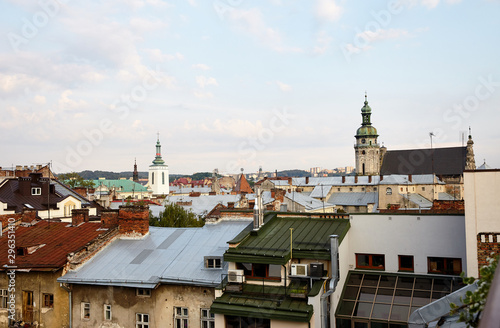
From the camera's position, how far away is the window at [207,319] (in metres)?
14.8

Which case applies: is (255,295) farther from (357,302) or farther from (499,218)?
(499,218)

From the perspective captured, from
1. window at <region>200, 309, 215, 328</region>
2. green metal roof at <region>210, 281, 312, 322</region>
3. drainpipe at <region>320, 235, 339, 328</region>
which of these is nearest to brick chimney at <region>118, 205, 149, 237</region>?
window at <region>200, 309, 215, 328</region>

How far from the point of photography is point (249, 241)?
15422 mm

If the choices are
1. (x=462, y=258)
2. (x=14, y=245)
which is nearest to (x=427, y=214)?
(x=462, y=258)

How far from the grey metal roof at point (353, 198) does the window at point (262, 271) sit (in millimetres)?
74051

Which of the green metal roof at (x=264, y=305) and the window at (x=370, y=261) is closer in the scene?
the green metal roof at (x=264, y=305)

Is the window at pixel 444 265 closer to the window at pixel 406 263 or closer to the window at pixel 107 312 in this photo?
the window at pixel 406 263

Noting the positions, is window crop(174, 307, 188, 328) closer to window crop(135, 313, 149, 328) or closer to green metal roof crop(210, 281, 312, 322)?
window crop(135, 313, 149, 328)

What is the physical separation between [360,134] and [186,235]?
361 ft

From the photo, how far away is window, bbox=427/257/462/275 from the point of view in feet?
50.2

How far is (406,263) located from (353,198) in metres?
75.9

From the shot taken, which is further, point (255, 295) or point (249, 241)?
point (249, 241)

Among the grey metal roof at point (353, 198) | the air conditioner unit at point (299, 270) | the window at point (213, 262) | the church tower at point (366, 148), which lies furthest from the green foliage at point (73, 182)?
the church tower at point (366, 148)

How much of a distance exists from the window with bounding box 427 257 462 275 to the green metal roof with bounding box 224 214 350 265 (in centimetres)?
336
